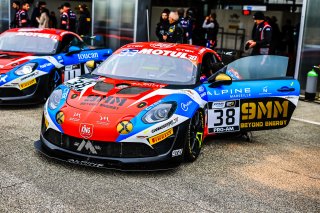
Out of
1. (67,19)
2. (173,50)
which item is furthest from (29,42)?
(67,19)

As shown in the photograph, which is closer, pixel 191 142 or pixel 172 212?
pixel 172 212

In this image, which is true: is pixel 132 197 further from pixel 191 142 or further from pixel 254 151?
pixel 254 151

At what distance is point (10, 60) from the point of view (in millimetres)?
8375

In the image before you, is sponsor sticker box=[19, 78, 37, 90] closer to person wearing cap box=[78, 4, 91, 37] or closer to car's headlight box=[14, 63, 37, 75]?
car's headlight box=[14, 63, 37, 75]

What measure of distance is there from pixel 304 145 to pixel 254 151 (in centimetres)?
96

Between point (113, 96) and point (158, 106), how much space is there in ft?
1.84

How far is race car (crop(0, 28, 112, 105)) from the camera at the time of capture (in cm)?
810

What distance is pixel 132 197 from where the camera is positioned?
14.8 ft

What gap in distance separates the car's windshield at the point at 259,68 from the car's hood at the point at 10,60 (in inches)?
146

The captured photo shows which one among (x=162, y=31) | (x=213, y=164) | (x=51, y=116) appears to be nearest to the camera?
(x=51, y=116)

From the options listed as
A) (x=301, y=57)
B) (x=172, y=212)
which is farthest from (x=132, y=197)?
(x=301, y=57)

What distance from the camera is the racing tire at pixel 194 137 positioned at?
5539mm

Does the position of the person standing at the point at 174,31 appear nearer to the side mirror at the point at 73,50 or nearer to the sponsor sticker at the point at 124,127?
the side mirror at the point at 73,50

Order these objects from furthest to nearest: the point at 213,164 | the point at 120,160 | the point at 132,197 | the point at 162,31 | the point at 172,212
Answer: the point at 162,31, the point at 213,164, the point at 120,160, the point at 132,197, the point at 172,212
